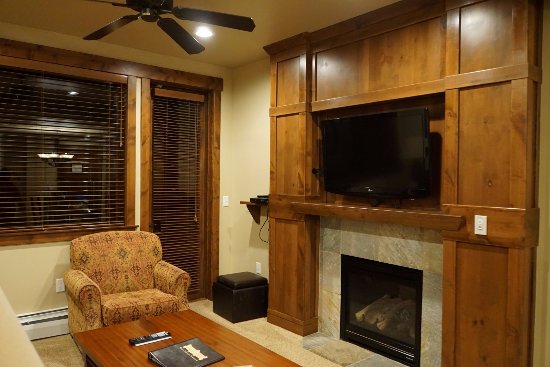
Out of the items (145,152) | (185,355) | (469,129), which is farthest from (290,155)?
(185,355)

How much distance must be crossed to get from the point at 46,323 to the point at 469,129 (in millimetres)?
3822

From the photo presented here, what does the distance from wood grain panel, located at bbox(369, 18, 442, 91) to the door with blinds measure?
2.28m

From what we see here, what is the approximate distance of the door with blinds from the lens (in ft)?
15.4

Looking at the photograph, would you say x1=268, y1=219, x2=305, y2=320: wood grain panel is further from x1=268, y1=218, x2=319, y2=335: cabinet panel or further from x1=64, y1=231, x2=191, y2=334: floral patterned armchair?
x1=64, y1=231, x2=191, y2=334: floral patterned armchair

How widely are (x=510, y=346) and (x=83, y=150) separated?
12.6ft

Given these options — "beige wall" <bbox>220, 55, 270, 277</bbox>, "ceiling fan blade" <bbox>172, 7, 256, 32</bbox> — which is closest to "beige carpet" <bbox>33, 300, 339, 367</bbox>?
"beige wall" <bbox>220, 55, 270, 277</bbox>

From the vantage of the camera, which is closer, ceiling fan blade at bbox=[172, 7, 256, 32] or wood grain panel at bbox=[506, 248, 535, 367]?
ceiling fan blade at bbox=[172, 7, 256, 32]

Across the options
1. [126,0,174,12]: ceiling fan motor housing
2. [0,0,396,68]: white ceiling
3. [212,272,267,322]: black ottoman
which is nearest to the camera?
[126,0,174,12]: ceiling fan motor housing

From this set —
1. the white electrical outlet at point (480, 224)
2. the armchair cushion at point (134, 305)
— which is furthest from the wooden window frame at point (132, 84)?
the white electrical outlet at point (480, 224)

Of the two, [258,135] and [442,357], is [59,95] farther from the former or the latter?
[442,357]

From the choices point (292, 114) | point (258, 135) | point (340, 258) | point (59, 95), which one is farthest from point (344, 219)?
point (59, 95)

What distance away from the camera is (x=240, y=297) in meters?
4.24

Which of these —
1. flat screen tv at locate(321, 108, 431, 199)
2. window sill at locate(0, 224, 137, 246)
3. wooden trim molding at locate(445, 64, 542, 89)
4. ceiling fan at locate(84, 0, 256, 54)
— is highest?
ceiling fan at locate(84, 0, 256, 54)

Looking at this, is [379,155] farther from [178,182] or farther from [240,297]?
[178,182]
